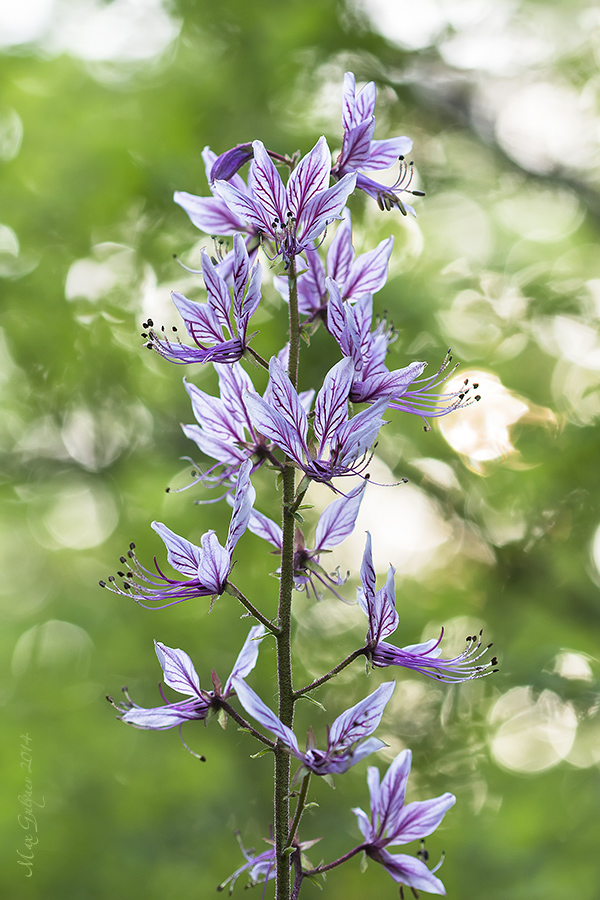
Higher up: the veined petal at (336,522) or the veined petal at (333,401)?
the veined petal at (333,401)

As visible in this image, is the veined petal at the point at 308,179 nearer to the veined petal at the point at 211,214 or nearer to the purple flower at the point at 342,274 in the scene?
the purple flower at the point at 342,274

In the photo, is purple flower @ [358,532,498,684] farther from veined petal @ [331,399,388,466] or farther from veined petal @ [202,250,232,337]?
veined petal @ [202,250,232,337]

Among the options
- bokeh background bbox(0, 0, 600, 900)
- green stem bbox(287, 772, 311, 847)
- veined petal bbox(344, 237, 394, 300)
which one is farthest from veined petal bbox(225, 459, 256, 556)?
bokeh background bbox(0, 0, 600, 900)

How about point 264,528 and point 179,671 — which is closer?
point 179,671

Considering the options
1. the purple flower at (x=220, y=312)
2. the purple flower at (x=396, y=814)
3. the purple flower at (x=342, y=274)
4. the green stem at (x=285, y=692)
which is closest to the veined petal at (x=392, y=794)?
the purple flower at (x=396, y=814)

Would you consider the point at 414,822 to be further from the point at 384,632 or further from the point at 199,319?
the point at 199,319

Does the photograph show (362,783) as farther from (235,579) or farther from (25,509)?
(25,509)

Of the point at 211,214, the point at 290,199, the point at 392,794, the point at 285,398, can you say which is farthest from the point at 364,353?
the point at 392,794
